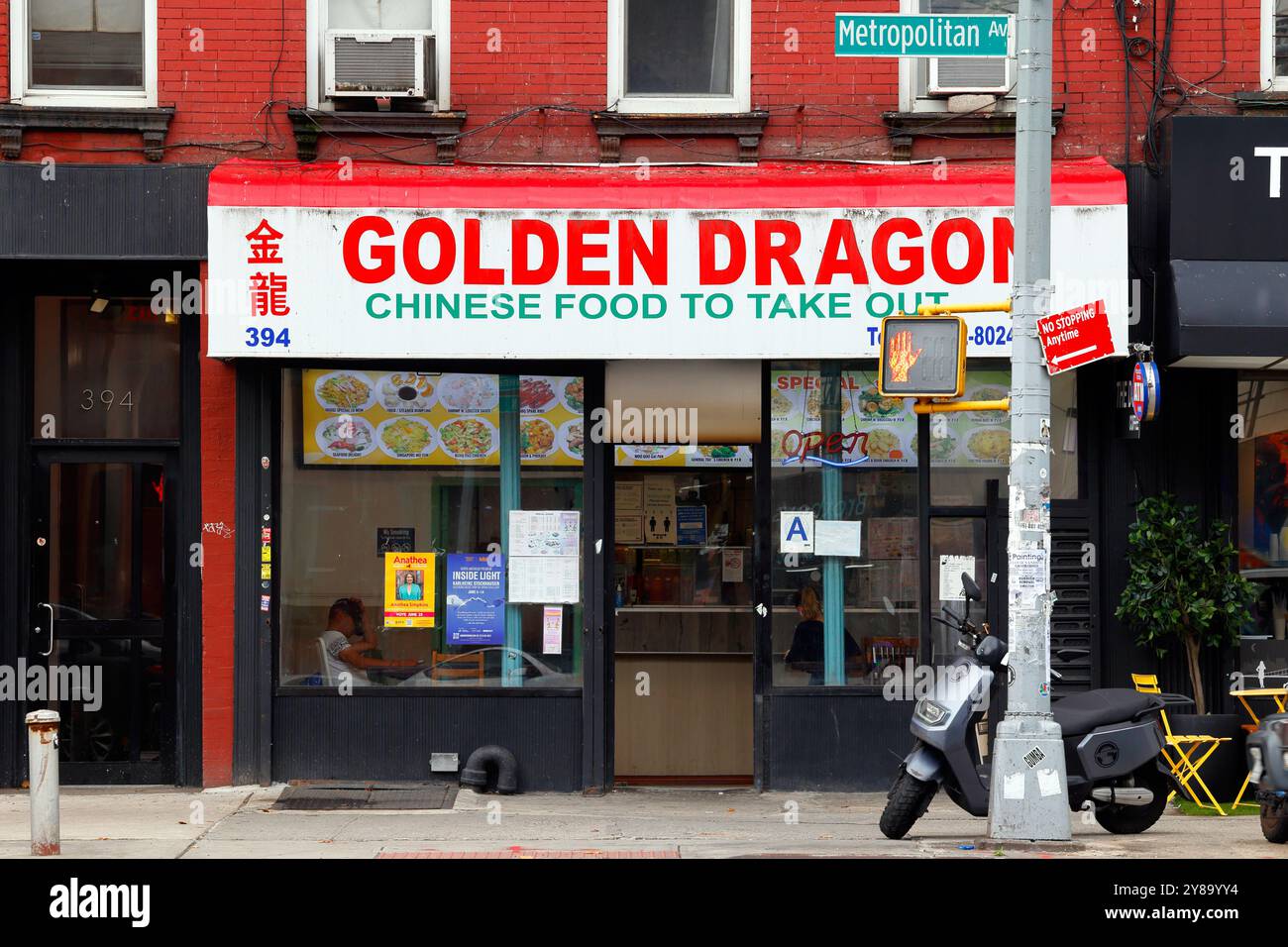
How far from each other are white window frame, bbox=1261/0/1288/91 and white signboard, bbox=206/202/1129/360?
2330 millimetres

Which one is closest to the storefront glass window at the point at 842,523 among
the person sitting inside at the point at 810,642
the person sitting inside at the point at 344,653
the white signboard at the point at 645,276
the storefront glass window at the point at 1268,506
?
the person sitting inside at the point at 810,642

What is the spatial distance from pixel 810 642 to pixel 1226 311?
146 inches

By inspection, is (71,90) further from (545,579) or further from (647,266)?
(545,579)

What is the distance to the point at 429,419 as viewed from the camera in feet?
37.2

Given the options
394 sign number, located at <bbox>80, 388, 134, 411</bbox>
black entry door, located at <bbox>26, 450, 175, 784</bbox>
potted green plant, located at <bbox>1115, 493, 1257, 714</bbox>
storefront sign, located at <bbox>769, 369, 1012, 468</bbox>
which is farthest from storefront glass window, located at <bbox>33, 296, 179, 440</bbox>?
potted green plant, located at <bbox>1115, 493, 1257, 714</bbox>

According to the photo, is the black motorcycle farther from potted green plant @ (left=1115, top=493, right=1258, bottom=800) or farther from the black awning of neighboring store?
the black awning of neighboring store

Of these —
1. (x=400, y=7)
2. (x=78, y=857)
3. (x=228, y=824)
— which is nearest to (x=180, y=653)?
(x=228, y=824)

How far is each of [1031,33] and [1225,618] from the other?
4423 mm

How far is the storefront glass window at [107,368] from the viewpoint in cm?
1141

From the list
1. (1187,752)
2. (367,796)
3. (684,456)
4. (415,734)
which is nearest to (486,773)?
(415,734)

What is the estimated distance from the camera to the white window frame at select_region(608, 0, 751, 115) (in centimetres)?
1123

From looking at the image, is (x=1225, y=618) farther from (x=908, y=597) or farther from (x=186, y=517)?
(x=186, y=517)

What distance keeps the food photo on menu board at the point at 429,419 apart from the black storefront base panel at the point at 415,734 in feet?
5.74

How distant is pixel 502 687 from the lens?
37.0 ft
